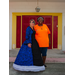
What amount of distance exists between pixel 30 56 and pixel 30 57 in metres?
0.03

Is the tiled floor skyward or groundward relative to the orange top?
groundward

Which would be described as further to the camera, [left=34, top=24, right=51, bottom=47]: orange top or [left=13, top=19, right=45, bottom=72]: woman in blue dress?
[left=34, top=24, right=51, bottom=47]: orange top

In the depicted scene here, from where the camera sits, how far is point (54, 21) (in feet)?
22.6

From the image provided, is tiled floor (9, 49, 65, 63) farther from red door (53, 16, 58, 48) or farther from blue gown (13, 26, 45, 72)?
red door (53, 16, 58, 48)

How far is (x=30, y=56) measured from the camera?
277 cm

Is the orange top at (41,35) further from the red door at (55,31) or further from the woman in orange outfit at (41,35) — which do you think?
the red door at (55,31)

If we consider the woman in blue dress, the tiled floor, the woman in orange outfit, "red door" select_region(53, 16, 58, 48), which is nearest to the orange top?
the woman in orange outfit

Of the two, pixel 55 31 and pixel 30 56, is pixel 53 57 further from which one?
pixel 55 31

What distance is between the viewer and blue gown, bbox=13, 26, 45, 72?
2.73m

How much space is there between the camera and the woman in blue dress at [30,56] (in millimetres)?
2729

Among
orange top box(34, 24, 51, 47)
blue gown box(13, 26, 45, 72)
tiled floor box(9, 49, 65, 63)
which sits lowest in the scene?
tiled floor box(9, 49, 65, 63)

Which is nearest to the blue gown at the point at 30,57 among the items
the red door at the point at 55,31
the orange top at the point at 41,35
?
the orange top at the point at 41,35
